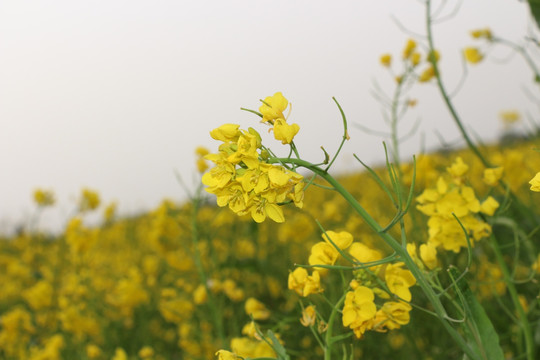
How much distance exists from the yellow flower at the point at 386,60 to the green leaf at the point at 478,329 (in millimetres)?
1312

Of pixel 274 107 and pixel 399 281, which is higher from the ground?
pixel 274 107

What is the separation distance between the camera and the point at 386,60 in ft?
5.97

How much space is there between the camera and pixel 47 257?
5.49 m

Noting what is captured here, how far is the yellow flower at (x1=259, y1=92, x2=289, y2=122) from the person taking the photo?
1.90 feet

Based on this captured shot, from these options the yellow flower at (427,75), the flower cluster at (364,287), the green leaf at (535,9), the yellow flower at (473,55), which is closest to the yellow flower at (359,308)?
the flower cluster at (364,287)

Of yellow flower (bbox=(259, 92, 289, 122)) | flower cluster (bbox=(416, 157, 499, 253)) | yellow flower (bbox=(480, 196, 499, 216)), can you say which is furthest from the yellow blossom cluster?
yellow flower (bbox=(480, 196, 499, 216))

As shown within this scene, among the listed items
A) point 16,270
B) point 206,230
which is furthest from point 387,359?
point 16,270

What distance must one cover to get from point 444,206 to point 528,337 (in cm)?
26

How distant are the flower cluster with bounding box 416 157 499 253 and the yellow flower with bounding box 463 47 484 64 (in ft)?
4.12

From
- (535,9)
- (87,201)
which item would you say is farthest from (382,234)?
(87,201)

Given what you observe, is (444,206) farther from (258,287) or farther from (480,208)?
(258,287)

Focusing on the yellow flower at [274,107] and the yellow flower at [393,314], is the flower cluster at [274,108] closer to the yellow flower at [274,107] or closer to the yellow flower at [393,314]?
the yellow flower at [274,107]

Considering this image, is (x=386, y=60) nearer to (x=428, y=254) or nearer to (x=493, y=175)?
(x=493, y=175)

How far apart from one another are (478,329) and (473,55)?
1672 millimetres
